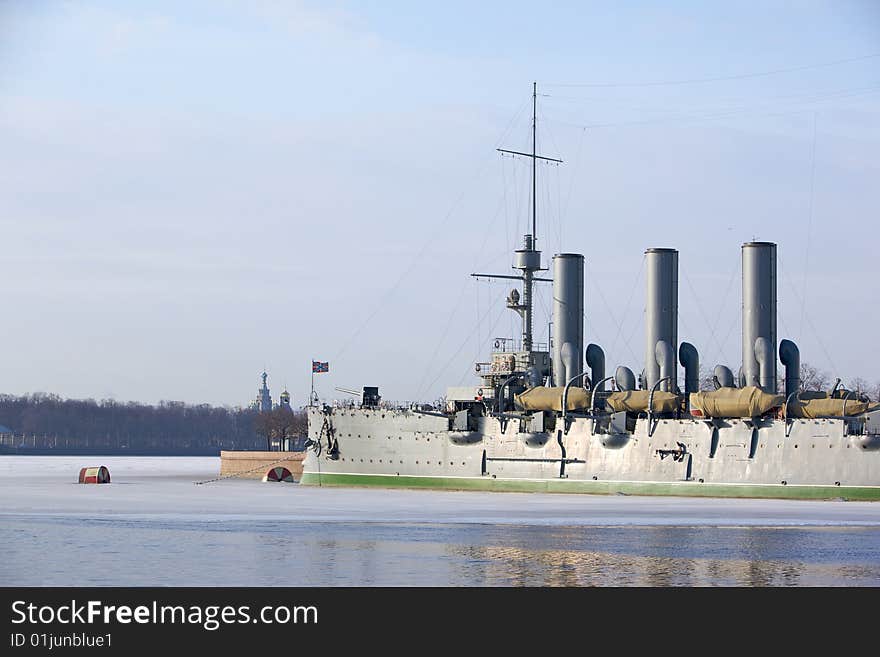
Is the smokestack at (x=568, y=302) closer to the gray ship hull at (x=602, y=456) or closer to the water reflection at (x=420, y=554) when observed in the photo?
the gray ship hull at (x=602, y=456)

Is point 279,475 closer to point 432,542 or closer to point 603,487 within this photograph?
point 603,487

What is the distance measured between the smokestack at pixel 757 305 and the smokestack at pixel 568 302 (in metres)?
9.46

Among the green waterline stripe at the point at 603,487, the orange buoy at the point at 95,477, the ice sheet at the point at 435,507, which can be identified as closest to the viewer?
the ice sheet at the point at 435,507

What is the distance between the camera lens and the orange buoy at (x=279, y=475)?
7544 cm

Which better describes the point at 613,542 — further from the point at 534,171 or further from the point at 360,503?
the point at 534,171

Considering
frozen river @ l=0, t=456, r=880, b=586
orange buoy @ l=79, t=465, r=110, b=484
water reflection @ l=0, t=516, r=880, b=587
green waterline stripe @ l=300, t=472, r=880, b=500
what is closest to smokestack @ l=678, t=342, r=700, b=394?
green waterline stripe @ l=300, t=472, r=880, b=500

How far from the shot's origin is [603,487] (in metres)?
56.4

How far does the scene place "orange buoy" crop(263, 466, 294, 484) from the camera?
247 ft

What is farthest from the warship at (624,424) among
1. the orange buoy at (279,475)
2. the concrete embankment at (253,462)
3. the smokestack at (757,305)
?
the concrete embankment at (253,462)

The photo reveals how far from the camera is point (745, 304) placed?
192 ft

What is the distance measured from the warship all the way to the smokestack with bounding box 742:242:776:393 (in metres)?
0.06

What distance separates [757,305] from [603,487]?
11.1 m

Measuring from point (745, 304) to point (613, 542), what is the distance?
29.9 meters
